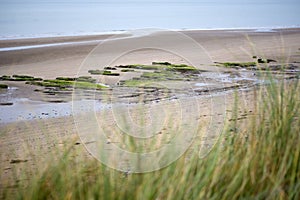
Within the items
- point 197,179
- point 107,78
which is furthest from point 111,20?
point 197,179

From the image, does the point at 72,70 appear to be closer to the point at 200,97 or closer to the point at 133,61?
the point at 133,61

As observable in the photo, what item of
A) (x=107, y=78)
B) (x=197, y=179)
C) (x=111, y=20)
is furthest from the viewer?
(x=111, y=20)

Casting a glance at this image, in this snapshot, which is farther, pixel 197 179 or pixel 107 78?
pixel 107 78

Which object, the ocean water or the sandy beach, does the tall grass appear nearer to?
the sandy beach

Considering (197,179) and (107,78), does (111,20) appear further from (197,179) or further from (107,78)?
(197,179)

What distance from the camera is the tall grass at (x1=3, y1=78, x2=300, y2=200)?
108 inches

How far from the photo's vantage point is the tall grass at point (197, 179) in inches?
108

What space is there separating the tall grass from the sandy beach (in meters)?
0.24

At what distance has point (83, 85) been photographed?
9.06 metres

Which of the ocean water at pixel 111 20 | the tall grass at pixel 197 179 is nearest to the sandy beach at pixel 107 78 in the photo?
the tall grass at pixel 197 179

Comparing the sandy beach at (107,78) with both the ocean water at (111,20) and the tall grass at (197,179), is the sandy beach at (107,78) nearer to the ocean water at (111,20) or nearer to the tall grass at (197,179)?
the tall grass at (197,179)

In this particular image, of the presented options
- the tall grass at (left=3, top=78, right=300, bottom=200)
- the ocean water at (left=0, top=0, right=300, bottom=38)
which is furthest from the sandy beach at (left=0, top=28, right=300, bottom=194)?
the ocean water at (left=0, top=0, right=300, bottom=38)

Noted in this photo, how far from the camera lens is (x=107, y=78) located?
10.0 m

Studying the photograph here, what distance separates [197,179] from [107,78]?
7364 millimetres
